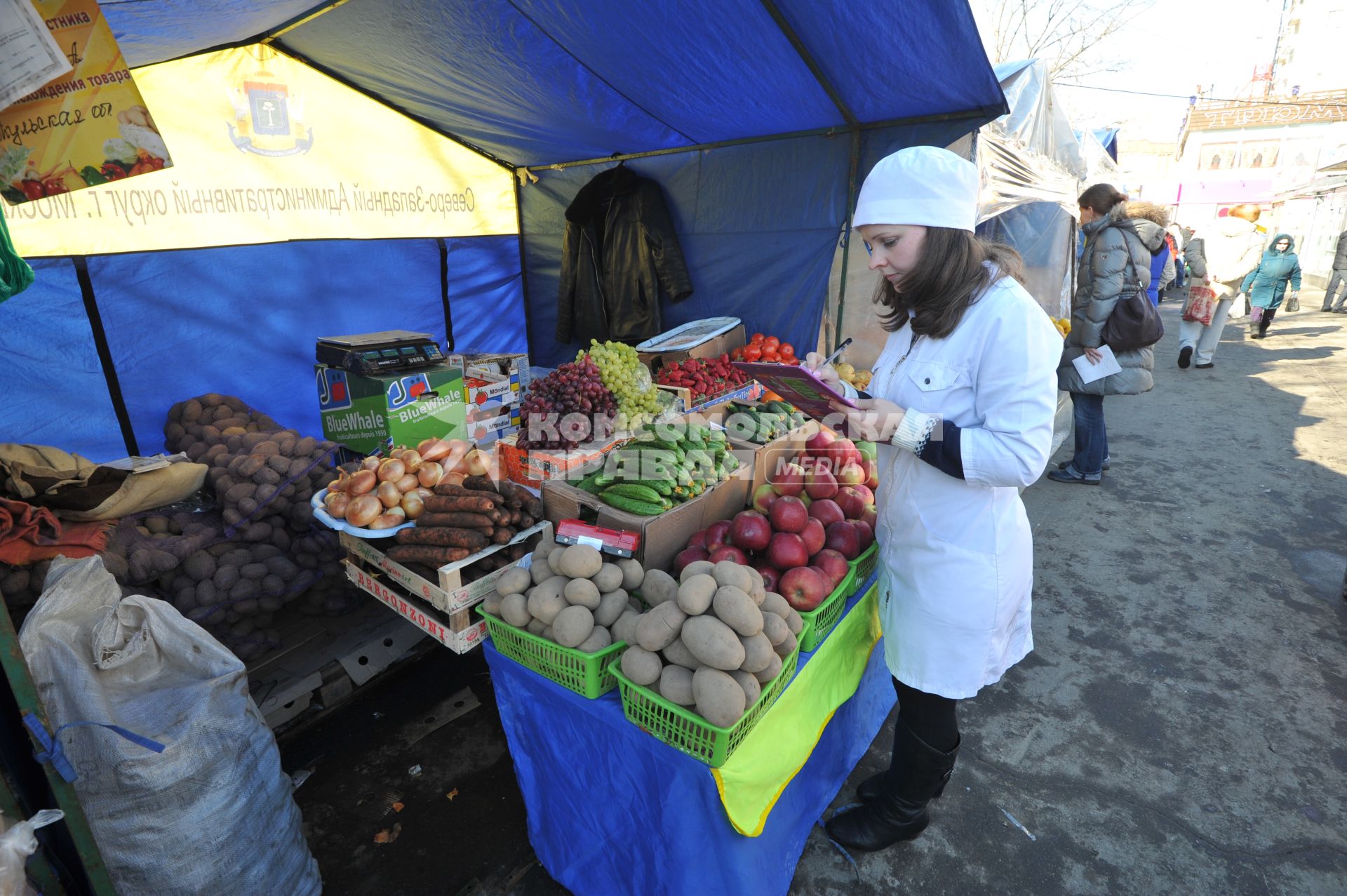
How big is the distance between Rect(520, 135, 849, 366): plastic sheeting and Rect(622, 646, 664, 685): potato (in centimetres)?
418

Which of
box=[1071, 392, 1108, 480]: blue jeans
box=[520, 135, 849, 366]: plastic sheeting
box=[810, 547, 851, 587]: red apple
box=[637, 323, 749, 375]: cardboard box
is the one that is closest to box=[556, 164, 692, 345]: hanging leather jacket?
box=[520, 135, 849, 366]: plastic sheeting

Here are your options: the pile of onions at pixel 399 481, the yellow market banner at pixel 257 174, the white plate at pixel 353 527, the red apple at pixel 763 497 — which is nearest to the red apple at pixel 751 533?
the red apple at pixel 763 497

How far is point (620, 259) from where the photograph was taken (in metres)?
6.28

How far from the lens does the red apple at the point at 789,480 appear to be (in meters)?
2.96

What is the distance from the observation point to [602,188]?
20.5 feet

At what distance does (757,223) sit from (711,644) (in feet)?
15.2

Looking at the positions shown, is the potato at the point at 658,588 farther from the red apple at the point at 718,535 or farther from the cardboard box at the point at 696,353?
the cardboard box at the point at 696,353

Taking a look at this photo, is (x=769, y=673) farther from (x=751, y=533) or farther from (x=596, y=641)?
(x=751, y=533)

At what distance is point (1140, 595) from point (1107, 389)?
7.25 ft

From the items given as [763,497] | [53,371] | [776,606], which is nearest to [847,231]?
[763,497]

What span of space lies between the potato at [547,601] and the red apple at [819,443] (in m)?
1.65

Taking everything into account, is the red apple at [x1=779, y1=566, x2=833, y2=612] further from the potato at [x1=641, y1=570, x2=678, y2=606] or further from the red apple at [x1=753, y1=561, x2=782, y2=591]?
the potato at [x1=641, y1=570, x2=678, y2=606]

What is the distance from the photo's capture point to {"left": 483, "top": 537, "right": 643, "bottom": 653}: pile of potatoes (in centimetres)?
198

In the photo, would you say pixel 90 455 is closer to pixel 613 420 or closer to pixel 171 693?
pixel 171 693
